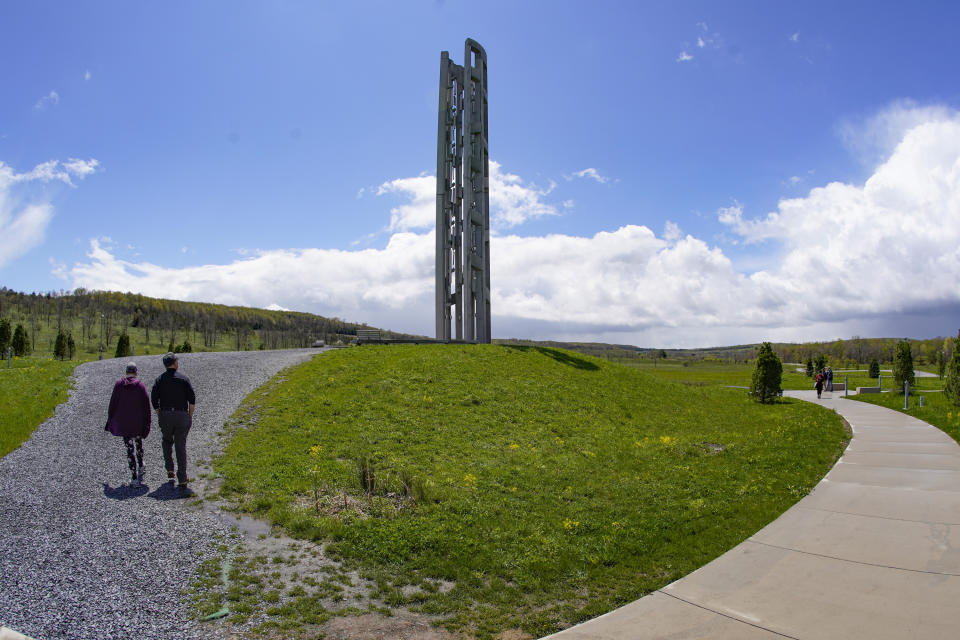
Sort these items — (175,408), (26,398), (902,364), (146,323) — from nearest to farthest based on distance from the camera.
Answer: (175,408)
(26,398)
(902,364)
(146,323)

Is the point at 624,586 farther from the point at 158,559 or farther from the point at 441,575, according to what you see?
the point at 158,559

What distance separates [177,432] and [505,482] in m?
5.63

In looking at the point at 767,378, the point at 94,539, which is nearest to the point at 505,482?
the point at 94,539

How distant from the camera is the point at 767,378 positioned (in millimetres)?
24172

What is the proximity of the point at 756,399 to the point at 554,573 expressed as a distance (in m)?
22.4

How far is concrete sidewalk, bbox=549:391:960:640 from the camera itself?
4258 millimetres

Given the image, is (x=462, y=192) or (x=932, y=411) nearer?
(x=932, y=411)

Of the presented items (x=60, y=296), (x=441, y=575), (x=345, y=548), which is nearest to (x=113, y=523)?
(x=345, y=548)

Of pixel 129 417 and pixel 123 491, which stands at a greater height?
pixel 129 417

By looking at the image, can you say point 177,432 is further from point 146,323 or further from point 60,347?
point 146,323

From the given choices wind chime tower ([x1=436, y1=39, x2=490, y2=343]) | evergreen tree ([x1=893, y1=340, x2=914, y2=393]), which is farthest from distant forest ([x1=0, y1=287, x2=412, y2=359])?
evergreen tree ([x1=893, y1=340, x2=914, y2=393])

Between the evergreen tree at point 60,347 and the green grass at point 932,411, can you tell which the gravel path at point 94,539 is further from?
the evergreen tree at point 60,347

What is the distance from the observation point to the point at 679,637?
13.8 ft

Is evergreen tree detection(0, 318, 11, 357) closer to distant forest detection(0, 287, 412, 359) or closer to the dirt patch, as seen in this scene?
distant forest detection(0, 287, 412, 359)
